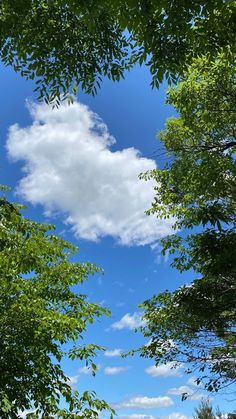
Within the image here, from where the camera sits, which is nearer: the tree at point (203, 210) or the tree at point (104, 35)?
the tree at point (104, 35)

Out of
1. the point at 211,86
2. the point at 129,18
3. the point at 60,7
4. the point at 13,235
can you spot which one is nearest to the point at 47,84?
the point at 60,7

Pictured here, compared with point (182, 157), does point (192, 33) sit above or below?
below

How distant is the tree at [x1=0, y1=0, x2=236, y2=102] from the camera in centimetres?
390

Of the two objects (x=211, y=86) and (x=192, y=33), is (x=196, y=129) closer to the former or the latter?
(x=211, y=86)

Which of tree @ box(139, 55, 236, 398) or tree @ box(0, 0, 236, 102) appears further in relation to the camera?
tree @ box(139, 55, 236, 398)

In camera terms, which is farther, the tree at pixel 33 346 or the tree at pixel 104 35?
the tree at pixel 33 346

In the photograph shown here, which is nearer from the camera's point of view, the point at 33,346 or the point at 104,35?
the point at 104,35

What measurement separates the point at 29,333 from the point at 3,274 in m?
1.72

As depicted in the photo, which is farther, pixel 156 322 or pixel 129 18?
pixel 156 322

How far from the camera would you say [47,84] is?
5238 millimetres

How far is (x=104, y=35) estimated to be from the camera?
5.15 metres

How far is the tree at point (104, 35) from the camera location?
3.90 metres

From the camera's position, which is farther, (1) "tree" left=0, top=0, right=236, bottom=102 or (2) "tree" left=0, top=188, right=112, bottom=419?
(2) "tree" left=0, top=188, right=112, bottom=419

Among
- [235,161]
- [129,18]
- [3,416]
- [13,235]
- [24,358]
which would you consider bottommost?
[3,416]
